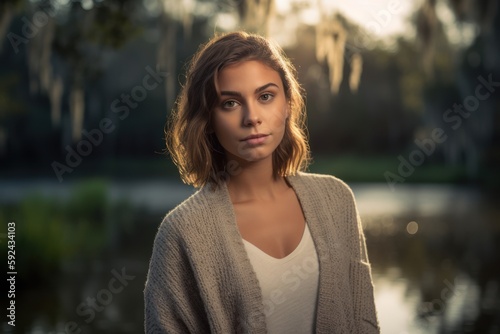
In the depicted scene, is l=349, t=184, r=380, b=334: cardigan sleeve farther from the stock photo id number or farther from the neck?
the stock photo id number

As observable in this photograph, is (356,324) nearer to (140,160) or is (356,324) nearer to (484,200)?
(484,200)

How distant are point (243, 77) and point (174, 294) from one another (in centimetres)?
52

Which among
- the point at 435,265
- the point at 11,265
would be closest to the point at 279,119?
the point at 11,265

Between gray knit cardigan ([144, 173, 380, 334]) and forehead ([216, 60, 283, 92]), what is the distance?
0.80ft

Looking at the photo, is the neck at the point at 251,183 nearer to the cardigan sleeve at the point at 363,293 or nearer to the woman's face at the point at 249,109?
the woman's face at the point at 249,109

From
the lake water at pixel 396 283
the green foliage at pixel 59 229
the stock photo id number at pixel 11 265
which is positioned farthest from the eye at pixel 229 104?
the green foliage at pixel 59 229

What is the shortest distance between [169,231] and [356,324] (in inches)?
19.4

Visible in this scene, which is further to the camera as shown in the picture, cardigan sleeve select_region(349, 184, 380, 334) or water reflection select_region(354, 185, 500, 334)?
water reflection select_region(354, 185, 500, 334)

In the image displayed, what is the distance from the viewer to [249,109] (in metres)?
2.12

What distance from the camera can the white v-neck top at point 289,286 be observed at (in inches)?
84.4

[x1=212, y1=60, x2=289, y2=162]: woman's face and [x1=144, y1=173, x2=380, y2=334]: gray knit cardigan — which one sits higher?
[x1=212, y1=60, x2=289, y2=162]: woman's face

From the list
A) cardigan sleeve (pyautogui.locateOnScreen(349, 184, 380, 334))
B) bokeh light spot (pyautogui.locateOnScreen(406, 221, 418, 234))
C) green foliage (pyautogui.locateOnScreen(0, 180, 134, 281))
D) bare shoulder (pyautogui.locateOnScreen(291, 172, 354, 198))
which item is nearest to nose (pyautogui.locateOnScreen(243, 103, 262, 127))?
bare shoulder (pyautogui.locateOnScreen(291, 172, 354, 198))

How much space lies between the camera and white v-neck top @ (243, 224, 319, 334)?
2.14 meters

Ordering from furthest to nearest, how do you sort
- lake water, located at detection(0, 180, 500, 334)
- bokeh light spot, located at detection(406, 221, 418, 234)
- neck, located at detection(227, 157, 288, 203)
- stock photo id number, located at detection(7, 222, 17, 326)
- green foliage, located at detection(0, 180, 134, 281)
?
bokeh light spot, located at detection(406, 221, 418, 234), green foliage, located at detection(0, 180, 134, 281), stock photo id number, located at detection(7, 222, 17, 326), lake water, located at detection(0, 180, 500, 334), neck, located at detection(227, 157, 288, 203)
